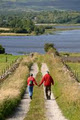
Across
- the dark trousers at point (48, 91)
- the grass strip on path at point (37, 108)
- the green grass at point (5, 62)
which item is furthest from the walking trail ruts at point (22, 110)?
the green grass at point (5, 62)

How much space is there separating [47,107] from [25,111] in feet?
6.11

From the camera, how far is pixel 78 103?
20.9m

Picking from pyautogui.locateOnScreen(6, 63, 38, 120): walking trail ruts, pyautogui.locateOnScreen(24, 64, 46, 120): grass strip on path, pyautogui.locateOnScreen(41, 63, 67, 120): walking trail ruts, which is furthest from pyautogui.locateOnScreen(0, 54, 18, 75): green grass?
pyautogui.locateOnScreen(41, 63, 67, 120): walking trail ruts

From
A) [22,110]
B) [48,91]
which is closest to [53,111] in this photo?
[22,110]

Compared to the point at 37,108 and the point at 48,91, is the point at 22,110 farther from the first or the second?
the point at 48,91

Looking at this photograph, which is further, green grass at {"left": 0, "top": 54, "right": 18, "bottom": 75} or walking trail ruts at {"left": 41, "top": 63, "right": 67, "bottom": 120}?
green grass at {"left": 0, "top": 54, "right": 18, "bottom": 75}

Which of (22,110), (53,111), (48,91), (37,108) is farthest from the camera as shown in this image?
(48,91)

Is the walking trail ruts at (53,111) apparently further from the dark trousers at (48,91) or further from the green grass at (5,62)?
the green grass at (5,62)

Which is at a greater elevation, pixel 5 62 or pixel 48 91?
pixel 48 91

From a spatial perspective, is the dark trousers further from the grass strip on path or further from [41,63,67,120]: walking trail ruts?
[41,63,67,120]: walking trail ruts

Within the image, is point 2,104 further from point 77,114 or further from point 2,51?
point 2,51

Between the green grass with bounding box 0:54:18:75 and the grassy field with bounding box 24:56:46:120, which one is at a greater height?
the grassy field with bounding box 24:56:46:120

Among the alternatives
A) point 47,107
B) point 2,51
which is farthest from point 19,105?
point 2,51

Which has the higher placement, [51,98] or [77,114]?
→ [77,114]
